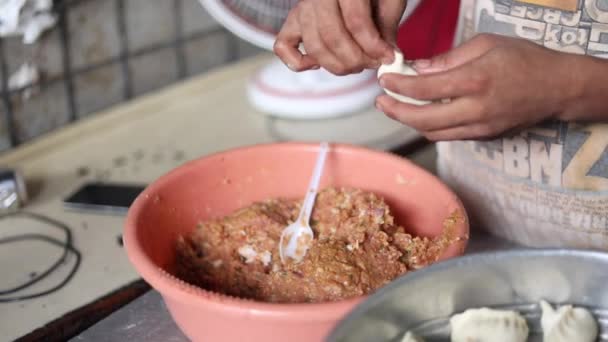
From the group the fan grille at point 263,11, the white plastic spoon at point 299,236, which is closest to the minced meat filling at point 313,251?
the white plastic spoon at point 299,236

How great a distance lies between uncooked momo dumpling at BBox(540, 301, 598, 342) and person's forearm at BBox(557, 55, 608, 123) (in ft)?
0.60

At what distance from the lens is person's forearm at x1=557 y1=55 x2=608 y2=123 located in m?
0.67

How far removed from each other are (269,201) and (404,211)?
16 cm

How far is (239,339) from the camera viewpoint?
26.0 inches

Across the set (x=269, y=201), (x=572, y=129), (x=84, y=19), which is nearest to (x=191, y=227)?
(x=269, y=201)

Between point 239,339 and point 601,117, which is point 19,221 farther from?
point 601,117

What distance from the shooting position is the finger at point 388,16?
79 centimetres

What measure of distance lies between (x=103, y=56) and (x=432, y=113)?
2.63 ft

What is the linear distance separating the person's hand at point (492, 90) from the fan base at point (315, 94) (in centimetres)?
61

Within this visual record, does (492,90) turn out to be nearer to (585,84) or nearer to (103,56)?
(585,84)

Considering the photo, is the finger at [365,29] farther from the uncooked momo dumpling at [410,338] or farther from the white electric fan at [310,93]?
the white electric fan at [310,93]

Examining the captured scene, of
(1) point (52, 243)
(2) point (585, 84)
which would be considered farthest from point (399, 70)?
(1) point (52, 243)

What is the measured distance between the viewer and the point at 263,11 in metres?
1.07

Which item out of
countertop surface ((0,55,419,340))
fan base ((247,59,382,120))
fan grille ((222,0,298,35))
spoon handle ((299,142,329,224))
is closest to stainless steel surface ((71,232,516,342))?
countertop surface ((0,55,419,340))
